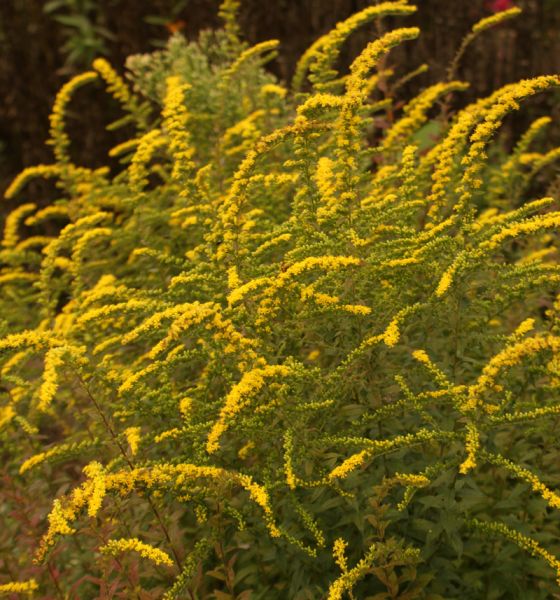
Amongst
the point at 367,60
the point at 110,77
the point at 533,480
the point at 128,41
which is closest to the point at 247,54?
the point at 110,77

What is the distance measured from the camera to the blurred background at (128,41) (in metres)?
7.21

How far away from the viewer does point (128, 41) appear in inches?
317

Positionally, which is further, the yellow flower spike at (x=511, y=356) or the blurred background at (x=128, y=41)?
the blurred background at (x=128, y=41)

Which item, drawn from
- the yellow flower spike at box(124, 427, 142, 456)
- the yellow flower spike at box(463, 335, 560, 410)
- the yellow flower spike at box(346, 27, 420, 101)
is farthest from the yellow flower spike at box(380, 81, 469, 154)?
the yellow flower spike at box(124, 427, 142, 456)

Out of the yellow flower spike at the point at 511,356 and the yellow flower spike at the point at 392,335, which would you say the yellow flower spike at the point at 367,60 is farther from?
the yellow flower spike at the point at 511,356

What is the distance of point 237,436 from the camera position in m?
2.51

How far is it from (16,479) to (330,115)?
7.67ft

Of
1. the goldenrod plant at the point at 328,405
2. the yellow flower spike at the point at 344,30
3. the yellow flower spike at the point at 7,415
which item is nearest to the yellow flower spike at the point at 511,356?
the goldenrod plant at the point at 328,405

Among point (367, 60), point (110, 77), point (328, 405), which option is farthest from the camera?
point (110, 77)

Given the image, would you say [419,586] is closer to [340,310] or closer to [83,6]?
[340,310]

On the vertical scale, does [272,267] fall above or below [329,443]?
above

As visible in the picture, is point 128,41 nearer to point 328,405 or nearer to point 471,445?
point 328,405

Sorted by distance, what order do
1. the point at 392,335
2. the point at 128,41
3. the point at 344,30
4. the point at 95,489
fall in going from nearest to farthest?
the point at 95,489 → the point at 392,335 → the point at 344,30 → the point at 128,41

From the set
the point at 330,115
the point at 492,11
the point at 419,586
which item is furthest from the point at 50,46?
the point at 419,586
